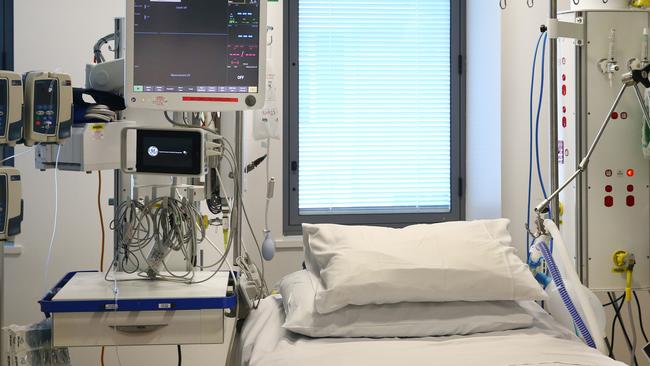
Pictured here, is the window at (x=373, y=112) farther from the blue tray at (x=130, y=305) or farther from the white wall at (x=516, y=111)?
the blue tray at (x=130, y=305)

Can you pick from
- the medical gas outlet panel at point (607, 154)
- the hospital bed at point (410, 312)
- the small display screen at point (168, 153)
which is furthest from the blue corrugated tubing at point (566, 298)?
the small display screen at point (168, 153)

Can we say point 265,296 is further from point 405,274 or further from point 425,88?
point 425,88

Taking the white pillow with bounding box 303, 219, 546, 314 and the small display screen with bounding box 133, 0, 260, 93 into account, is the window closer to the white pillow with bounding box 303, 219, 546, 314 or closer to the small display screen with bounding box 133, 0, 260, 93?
the white pillow with bounding box 303, 219, 546, 314

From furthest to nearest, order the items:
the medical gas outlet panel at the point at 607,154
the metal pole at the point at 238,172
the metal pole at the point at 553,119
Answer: the medical gas outlet panel at the point at 607,154 < the metal pole at the point at 553,119 < the metal pole at the point at 238,172

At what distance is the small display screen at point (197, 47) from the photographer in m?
2.38

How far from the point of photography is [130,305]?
2.27 metres

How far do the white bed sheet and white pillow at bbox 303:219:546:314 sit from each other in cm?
12

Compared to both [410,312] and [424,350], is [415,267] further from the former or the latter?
[424,350]

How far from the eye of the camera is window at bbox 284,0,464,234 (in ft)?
14.5

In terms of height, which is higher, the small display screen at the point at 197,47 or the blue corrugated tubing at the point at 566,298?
the small display screen at the point at 197,47

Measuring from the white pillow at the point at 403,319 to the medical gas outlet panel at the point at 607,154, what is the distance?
28.9 inches

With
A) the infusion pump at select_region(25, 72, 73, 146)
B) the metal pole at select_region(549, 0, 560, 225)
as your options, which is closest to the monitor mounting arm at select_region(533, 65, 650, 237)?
the metal pole at select_region(549, 0, 560, 225)

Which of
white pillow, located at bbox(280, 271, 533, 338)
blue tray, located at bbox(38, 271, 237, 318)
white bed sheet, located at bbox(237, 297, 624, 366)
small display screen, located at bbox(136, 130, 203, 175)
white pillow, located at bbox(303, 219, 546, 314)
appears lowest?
white bed sheet, located at bbox(237, 297, 624, 366)

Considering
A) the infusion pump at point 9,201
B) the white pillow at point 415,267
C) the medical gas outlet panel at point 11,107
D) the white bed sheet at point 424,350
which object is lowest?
the white bed sheet at point 424,350
